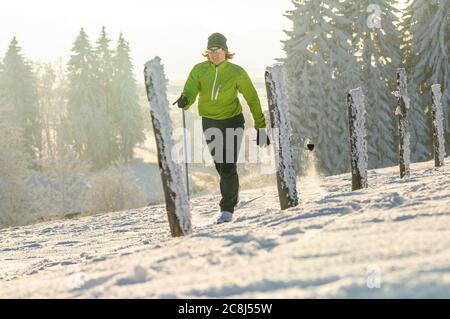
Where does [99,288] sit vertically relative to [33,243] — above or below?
above

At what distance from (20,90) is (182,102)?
1815 inches

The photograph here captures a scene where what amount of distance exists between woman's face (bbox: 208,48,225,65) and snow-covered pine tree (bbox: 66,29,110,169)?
44.5 m

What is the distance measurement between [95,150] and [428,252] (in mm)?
49553

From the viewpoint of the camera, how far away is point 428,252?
293 centimetres

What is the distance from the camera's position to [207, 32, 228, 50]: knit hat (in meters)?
6.71

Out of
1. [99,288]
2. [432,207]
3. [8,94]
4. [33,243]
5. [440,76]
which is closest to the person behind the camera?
[99,288]

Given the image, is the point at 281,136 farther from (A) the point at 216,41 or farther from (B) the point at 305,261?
(B) the point at 305,261

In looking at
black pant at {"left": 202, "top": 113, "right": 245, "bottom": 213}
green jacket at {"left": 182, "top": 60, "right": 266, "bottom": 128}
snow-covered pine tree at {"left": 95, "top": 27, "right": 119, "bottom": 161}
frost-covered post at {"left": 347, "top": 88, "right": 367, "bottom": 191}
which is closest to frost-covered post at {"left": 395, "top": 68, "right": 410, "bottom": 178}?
frost-covered post at {"left": 347, "top": 88, "right": 367, "bottom": 191}

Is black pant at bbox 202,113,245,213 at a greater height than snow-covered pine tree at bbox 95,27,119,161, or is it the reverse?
snow-covered pine tree at bbox 95,27,119,161

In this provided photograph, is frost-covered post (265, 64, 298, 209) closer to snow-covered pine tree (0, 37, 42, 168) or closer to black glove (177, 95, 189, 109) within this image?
black glove (177, 95, 189, 109)

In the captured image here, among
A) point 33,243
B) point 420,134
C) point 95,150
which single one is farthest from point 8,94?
point 33,243

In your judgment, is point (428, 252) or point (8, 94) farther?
point (8, 94)

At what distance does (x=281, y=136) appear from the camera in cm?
694
